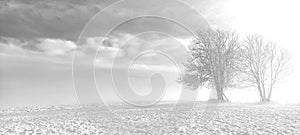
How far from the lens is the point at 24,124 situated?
17.9m

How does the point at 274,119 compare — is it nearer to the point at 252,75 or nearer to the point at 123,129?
the point at 123,129

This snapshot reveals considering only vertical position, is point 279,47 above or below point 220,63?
above

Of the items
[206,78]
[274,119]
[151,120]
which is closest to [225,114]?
[274,119]

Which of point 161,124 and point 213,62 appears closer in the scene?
point 161,124

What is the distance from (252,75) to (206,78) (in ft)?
26.9

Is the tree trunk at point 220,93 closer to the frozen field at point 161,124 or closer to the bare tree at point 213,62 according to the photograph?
the bare tree at point 213,62

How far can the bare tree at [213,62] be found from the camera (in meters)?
36.5

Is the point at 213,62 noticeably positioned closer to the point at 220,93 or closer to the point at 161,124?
the point at 220,93

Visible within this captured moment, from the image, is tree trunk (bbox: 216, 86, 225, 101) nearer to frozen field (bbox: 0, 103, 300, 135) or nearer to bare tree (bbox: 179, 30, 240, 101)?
bare tree (bbox: 179, 30, 240, 101)

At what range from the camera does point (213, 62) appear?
1447 inches

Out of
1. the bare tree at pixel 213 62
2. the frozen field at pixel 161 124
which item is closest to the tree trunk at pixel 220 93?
the bare tree at pixel 213 62

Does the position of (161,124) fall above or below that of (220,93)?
below

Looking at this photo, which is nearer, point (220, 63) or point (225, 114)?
point (225, 114)

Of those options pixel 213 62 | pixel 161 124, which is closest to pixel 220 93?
pixel 213 62
